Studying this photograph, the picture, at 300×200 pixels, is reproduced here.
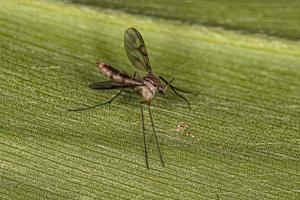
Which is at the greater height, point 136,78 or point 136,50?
point 136,50

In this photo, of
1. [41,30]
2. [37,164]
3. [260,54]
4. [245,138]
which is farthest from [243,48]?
[37,164]

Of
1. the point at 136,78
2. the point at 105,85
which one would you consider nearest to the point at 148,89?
the point at 136,78

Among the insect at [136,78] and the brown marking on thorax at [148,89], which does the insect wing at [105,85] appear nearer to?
the insect at [136,78]

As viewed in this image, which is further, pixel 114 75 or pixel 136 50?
pixel 136 50

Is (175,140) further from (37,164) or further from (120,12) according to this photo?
(120,12)

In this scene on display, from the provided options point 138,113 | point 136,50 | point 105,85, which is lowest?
point 138,113

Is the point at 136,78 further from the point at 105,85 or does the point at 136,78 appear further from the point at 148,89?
the point at 105,85
